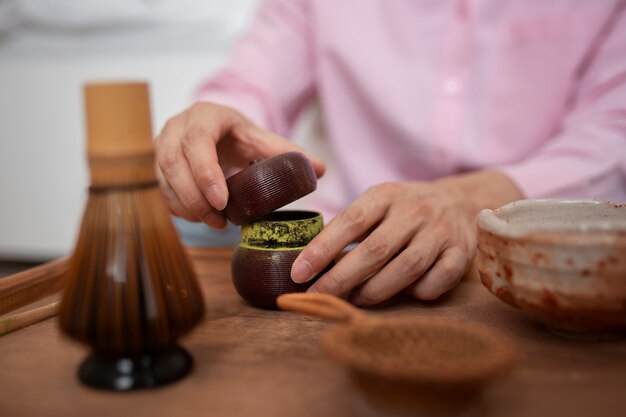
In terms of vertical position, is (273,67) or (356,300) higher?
(273,67)

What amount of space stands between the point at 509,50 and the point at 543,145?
23 centimetres

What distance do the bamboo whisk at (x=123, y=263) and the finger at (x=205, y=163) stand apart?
7.6 inches

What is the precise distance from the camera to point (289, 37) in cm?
151

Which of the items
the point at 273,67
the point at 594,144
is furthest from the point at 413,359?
the point at 273,67

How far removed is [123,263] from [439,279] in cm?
40

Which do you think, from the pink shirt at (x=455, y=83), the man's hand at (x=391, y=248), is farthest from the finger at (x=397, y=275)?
the pink shirt at (x=455, y=83)

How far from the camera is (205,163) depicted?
0.78 metres

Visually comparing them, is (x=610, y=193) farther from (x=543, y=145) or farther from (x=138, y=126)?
(x=138, y=126)

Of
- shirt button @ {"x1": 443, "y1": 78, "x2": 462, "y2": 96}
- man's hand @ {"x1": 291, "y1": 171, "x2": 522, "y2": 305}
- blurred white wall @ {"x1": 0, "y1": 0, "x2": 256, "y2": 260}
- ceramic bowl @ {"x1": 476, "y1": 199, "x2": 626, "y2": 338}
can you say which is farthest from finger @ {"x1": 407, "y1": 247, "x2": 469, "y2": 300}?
blurred white wall @ {"x1": 0, "y1": 0, "x2": 256, "y2": 260}

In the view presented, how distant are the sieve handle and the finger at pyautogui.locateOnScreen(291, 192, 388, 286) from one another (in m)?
0.12

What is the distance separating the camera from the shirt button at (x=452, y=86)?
4.38ft

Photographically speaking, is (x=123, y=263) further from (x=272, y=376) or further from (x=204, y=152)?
(x=204, y=152)

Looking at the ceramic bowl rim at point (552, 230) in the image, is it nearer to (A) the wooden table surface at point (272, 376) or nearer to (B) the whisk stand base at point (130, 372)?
(A) the wooden table surface at point (272, 376)

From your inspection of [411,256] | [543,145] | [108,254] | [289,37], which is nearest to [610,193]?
[543,145]
